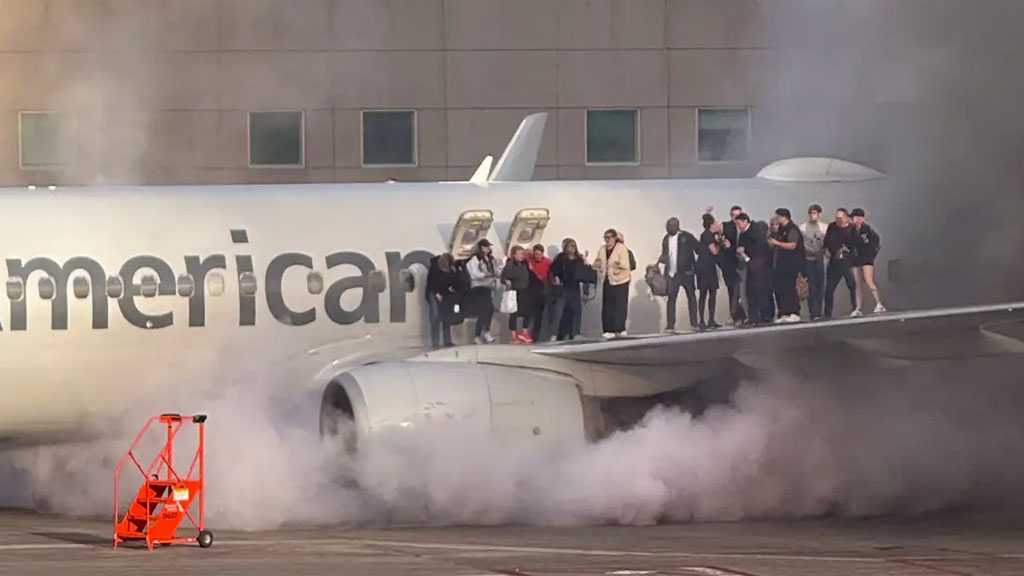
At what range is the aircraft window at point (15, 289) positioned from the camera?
870 inches

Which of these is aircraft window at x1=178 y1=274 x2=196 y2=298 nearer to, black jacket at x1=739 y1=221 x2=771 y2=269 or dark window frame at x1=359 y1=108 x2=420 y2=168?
black jacket at x1=739 y1=221 x2=771 y2=269

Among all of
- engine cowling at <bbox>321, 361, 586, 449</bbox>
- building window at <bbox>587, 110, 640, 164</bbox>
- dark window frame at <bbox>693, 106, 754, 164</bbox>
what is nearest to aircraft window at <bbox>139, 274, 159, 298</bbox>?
engine cowling at <bbox>321, 361, 586, 449</bbox>

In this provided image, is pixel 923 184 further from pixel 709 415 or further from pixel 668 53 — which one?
pixel 668 53

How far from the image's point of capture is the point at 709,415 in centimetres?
2247

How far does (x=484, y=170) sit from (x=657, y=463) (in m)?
5.88

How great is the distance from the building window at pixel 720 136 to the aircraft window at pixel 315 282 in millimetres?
10369

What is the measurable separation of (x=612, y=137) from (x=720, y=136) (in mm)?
2152

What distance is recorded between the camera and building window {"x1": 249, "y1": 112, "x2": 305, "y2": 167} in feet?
117

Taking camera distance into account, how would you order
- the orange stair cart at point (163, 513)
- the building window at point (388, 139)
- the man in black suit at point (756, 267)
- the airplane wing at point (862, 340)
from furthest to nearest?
the building window at point (388, 139) < the man in black suit at point (756, 267) < the airplane wing at point (862, 340) < the orange stair cart at point (163, 513)

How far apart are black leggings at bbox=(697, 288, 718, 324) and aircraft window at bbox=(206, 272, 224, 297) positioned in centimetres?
467

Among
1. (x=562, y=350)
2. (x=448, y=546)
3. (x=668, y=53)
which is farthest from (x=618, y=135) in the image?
(x=448, y=546)

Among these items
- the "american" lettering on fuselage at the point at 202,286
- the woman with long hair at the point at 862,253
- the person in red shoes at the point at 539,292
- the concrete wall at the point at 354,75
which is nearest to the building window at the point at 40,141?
the concrete wall at the point at 354,75

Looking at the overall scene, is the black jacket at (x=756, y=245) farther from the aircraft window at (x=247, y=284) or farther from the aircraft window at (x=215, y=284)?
the aircraft window at (x=215, y=284)

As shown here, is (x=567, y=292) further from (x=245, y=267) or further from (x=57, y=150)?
(x=57, y=150)
